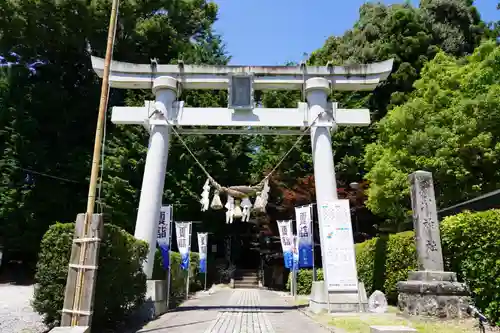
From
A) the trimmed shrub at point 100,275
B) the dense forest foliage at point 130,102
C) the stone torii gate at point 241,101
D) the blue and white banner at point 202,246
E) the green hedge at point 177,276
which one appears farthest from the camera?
the dense forest foliage at point 130,102

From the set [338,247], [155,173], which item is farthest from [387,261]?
[155,173]

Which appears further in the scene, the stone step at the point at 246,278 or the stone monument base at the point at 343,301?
the stone step at the point at 246,278

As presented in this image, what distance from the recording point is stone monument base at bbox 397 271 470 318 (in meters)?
8.39

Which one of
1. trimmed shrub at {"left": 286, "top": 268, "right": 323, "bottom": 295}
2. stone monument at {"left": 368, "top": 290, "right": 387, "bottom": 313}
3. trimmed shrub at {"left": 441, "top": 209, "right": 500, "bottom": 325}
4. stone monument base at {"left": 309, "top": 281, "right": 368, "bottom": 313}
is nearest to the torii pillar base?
stone monument base at {"left": 309, "top": 281, "right": 368, "bottom": 313}

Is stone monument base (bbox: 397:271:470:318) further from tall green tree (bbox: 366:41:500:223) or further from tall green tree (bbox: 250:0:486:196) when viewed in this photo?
tall green tree (bbox: 250:0:486:196)

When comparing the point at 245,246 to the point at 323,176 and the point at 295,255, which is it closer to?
the point at 295,255

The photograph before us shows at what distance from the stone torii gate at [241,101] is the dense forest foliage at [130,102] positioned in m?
7.86

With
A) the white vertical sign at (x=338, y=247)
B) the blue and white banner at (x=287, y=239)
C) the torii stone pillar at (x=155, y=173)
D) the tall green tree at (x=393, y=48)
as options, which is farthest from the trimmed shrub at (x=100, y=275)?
the tall green tree at (x=393, y=48)

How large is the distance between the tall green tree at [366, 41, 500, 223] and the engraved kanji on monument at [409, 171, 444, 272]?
7413 mm

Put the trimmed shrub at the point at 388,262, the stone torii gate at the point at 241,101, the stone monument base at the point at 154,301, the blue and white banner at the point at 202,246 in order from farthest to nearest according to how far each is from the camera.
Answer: the blue and white banner at the point at 202,246 → the stone torii gate at the point at 241,101 → the trimmed shrub at the point at 388,262 → the stone monument base at the point at 154,301

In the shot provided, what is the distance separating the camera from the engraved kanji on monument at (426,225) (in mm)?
9070

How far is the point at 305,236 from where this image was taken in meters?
16.8

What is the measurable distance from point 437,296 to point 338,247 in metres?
3.15

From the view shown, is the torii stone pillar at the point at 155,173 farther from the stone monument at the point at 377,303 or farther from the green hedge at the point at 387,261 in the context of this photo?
the green hedge at the point at 387,261
